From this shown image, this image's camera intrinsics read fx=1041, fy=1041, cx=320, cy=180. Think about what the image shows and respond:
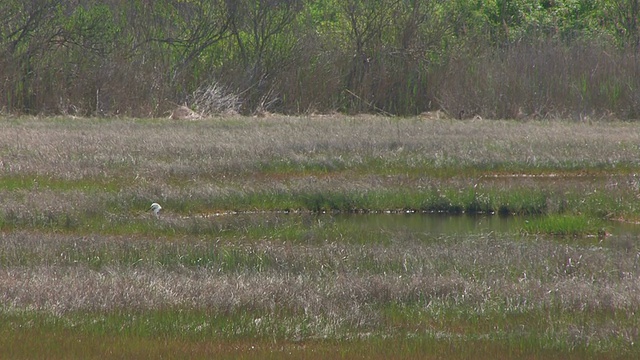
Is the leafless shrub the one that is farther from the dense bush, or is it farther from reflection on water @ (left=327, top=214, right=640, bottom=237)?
reflection on water @ (left=327, top=214, right=640, bottom=237)

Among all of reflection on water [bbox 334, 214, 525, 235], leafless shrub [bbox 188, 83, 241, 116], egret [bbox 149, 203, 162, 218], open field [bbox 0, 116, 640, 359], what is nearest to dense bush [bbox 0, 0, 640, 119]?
leafless shrub [bbox 188, 83, 241, 116]

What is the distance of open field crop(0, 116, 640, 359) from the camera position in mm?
7145

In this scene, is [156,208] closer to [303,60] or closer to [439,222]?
[439,222]

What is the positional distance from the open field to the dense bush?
5.99m

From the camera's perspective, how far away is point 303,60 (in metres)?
28.5

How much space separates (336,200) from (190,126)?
8522mm

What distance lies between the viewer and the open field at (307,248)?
23.4 feet

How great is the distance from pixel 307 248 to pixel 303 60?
18.8 metres

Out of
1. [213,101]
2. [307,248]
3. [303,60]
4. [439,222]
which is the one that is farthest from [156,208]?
[303,60]

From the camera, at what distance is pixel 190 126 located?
21984mm

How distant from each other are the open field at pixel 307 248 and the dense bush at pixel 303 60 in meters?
5.99

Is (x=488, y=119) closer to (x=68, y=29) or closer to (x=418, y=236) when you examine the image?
(x=68, y=29)

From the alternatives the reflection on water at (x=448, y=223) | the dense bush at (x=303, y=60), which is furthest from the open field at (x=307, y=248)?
the dense bush at (x=303, y=60)

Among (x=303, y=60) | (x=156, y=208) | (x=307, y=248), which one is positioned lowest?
(x=156, y=208)
